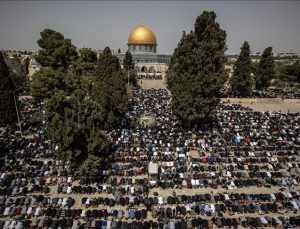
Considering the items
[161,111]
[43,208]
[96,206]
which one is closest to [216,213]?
[96,206]

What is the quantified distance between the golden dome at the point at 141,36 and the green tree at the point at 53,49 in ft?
215

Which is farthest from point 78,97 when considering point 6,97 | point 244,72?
point 244,72

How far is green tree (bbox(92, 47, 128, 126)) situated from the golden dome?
72.0 meters

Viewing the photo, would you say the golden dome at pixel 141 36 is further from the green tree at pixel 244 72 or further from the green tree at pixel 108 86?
the green tree at pixel 108 86

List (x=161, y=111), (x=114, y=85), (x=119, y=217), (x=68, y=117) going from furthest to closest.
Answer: (x=161, y=111) → (x=114, y=85) → (x=68, y=117) → (x=119, y=217)

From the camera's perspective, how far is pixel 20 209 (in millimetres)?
22391

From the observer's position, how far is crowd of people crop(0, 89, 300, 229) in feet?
71.1

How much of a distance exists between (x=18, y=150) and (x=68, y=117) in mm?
10678

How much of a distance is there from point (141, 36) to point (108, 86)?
74.3 m

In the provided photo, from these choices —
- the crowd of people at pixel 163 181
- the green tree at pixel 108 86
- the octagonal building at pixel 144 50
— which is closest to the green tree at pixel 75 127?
the crowd of people at pixel 163 181

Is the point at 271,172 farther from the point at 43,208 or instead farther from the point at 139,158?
the point at 43,208

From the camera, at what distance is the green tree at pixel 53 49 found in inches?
1613

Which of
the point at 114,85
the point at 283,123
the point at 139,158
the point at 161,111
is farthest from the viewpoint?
the point at 161,111

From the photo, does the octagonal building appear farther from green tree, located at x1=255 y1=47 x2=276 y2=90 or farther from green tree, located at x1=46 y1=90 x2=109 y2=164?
green tree, located at x1=46 y1=90 x2=109 y2=164
